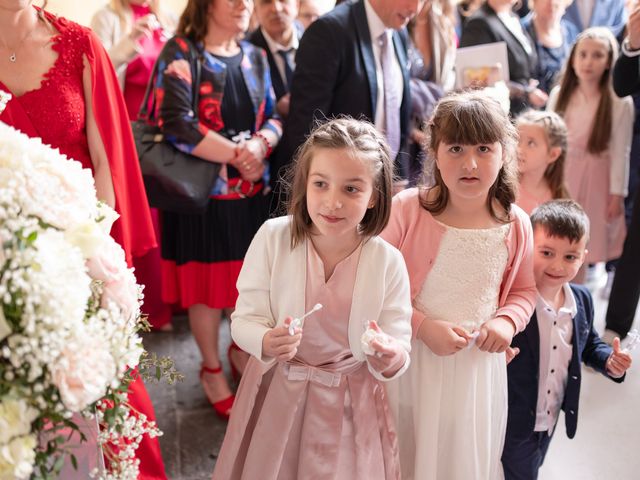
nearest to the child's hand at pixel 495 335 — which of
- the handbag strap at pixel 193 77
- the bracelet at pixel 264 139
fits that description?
the bracelet at pixel 264 139

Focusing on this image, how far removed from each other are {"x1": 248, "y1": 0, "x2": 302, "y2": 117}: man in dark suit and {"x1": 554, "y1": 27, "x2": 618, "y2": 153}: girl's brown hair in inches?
50.0

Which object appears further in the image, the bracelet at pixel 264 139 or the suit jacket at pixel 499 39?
the suit jacket at pixel 499 39

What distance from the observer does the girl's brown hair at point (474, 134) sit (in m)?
1.55

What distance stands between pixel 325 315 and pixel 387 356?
0.56 feet

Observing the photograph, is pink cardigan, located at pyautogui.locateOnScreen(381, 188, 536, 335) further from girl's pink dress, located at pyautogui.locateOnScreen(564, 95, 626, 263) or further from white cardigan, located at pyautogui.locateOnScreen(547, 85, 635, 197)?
white cardigan, located at pyautogui.locateOnScreen(547, 85, 635, 197)

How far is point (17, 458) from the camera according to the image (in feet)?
2.74

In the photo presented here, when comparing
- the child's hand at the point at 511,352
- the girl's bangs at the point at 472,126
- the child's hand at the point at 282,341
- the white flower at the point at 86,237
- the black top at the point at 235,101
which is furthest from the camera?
the black top at the point at 235,101

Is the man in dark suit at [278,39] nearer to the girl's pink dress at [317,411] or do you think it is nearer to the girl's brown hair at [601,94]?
the girl's brown hair at [601,94]

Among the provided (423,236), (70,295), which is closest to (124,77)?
(423,236)

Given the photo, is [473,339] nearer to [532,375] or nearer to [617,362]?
[532,375]

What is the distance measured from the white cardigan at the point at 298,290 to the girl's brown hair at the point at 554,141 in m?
1.14

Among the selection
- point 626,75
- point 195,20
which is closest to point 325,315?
point 195,20

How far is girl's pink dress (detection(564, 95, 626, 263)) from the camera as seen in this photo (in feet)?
9.85

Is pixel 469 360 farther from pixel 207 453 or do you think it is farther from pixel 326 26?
pixel 326 26
